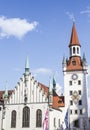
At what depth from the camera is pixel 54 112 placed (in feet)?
267

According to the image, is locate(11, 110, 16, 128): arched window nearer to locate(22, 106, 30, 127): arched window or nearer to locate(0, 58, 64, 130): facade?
locate(0, 58, 64, 130): facade

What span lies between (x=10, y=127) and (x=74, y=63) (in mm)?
30315

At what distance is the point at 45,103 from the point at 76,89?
50.4 ft

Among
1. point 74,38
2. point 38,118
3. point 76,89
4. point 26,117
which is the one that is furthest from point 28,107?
point 74,38

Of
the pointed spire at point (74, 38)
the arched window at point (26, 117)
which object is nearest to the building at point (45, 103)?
the arched window at point (26, 117)

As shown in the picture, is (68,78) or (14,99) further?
(68,78)

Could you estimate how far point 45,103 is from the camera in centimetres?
7912

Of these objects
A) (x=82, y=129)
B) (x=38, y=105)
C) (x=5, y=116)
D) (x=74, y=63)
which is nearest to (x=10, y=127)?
(x=5, y=116)

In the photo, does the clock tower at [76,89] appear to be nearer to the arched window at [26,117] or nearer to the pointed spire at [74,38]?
the pointed spire at [74,38]

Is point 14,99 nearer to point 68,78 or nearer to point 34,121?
point 34,121

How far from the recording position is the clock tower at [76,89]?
287 ft

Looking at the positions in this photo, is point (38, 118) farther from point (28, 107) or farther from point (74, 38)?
point (74, 38)

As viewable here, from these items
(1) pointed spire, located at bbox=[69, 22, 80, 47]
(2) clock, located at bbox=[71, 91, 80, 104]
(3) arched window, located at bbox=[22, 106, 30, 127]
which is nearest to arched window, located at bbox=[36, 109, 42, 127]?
(3) arched window, located at bbox=[22, 106, 30, 127]

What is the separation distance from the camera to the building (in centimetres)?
7925
